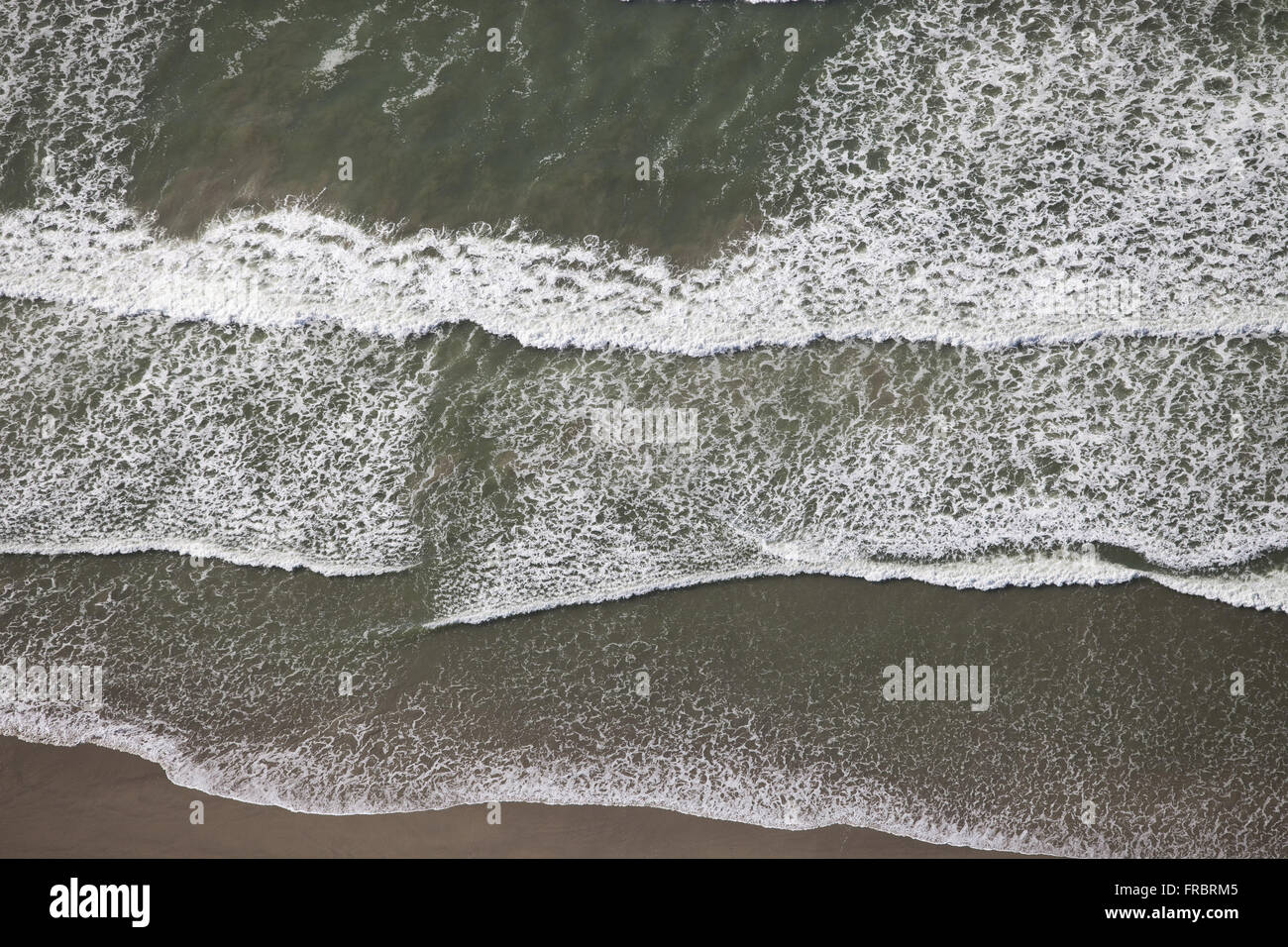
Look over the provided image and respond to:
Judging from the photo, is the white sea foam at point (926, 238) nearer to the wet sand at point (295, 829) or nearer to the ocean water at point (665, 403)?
the ocean water at point (665, 403)

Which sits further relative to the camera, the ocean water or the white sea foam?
the white sea foam

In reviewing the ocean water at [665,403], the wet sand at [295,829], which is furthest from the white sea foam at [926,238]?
the wet sand at [295,829]

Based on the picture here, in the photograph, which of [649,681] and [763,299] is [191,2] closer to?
[763,299]

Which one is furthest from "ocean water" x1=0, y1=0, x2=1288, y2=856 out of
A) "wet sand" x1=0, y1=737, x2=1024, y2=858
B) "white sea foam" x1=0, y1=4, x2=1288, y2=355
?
"wet sand" x1=0, y1=737, x2=1024, y2=858

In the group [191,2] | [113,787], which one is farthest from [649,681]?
[191,2]

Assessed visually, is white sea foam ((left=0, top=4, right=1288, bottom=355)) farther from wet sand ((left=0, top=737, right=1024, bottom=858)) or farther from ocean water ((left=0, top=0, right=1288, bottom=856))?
wet sand ((left=0, top=737, right=1024, bottom=858))

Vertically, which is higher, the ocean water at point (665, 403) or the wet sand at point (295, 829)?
the ocean water at point (665, 403)
